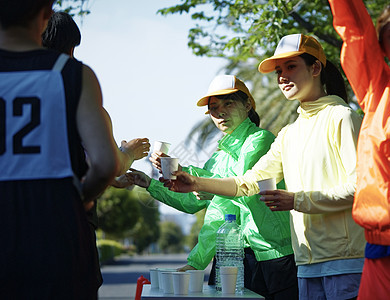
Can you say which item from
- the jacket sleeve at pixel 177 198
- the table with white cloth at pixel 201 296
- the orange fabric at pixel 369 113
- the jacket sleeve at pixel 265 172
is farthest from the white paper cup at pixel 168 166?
the orange fabric at pixel 369 113

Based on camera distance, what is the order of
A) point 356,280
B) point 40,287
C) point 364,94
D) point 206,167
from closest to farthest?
point 40,287 → point 364,94 → point 356,280 → point 206,167

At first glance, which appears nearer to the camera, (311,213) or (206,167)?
(311,213)

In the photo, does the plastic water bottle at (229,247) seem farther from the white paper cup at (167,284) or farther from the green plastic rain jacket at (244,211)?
the white paper cup at (167,284)

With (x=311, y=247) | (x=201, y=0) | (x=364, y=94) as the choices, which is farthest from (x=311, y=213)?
(x=201, y=0)

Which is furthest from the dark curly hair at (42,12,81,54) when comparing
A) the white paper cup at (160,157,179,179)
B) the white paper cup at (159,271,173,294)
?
the white paper cup at (159,271,173,294)

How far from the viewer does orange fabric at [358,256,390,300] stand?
115 inches

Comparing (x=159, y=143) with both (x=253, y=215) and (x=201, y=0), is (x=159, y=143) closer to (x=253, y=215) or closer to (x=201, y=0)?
(x=253, y=215)

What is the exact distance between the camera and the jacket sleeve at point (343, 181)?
12.1 ft

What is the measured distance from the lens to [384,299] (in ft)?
9.61

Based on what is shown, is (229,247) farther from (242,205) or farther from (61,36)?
(61,36)

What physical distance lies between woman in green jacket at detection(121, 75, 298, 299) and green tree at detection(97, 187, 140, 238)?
65.8 meters

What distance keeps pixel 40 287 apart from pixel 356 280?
6.17 feet

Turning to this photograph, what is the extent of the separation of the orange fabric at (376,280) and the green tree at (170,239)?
154336 millimetres

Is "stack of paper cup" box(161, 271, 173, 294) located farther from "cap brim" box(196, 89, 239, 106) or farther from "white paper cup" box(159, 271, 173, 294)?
"cap brim" box(196, 89, 239, 106)
